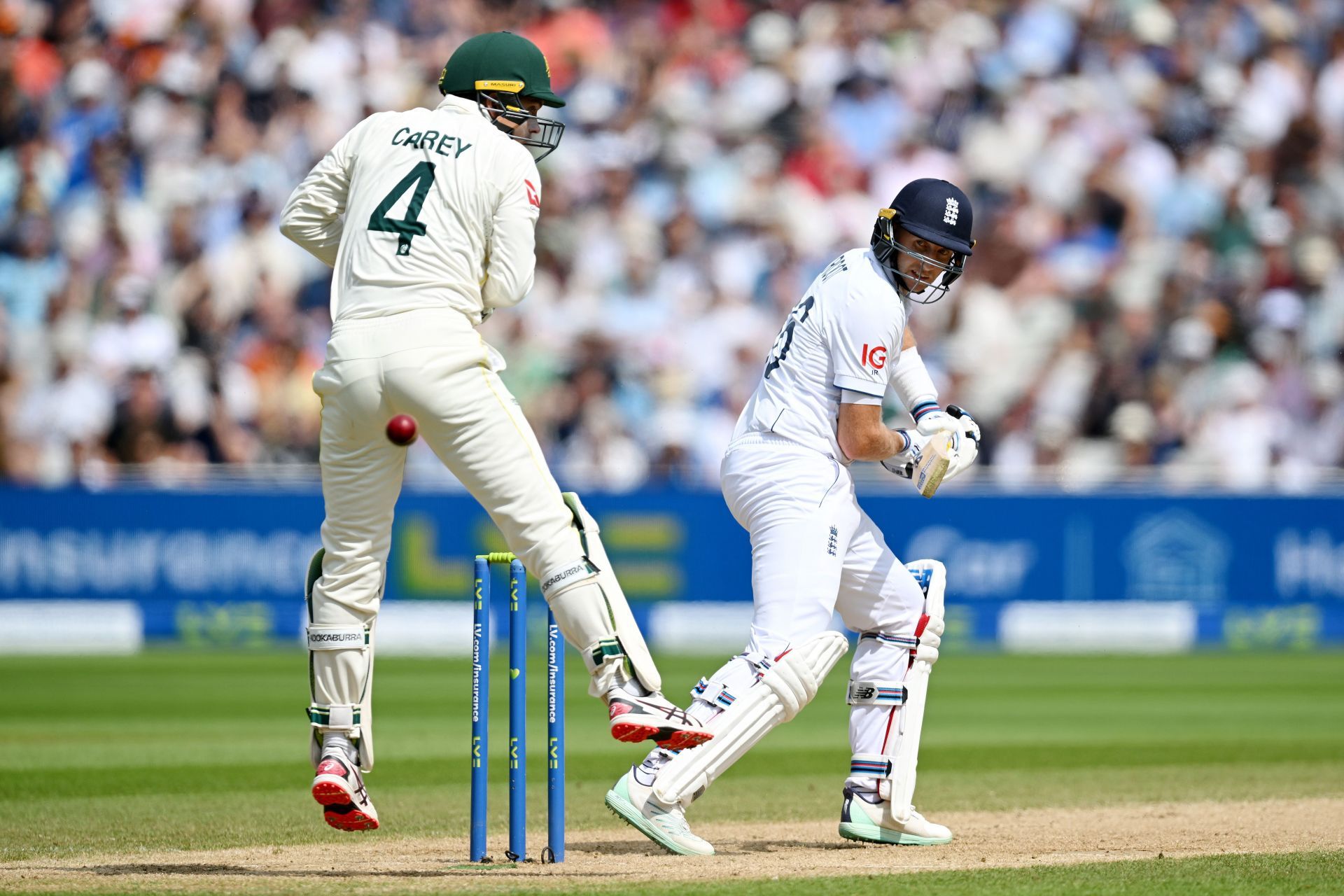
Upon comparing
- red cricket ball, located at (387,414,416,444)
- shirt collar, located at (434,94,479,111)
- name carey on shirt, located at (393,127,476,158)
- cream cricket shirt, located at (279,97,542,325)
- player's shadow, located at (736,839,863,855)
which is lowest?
player's shadow, located at (736,839,863,855)

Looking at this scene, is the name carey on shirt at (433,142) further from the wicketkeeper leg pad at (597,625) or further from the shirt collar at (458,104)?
the wicketkeeper leg pad at (597,625)

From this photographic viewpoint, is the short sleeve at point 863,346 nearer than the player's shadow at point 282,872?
No

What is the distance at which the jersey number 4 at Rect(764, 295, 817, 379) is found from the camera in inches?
241

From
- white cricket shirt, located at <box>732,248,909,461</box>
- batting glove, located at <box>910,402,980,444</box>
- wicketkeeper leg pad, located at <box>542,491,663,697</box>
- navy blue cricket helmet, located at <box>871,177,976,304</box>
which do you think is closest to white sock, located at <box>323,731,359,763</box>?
wicketkeeper leg pad, located at <box>542,491,663,697</box>

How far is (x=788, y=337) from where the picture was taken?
6.17m

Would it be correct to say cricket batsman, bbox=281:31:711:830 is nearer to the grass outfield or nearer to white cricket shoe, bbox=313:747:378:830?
white cricket shoe, bbox=313:747:378:830

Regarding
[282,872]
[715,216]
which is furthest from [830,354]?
[715,216]

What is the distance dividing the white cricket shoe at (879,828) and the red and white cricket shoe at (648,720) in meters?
1.12

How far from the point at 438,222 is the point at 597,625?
1209 millimetres

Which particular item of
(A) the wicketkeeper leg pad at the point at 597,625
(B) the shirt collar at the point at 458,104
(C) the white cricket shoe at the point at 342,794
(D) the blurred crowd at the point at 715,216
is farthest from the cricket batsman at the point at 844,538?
(D) the blurred crowd at the point at 715,216

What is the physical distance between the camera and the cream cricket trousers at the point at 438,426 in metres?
5.20

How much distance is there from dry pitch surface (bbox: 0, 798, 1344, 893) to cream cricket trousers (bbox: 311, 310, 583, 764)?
95 centimetres

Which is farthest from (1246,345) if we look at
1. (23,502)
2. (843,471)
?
(843,471)

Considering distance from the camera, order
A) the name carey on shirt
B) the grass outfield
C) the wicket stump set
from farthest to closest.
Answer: the grass outfield < the name carey on shirt < the wicket stump set
